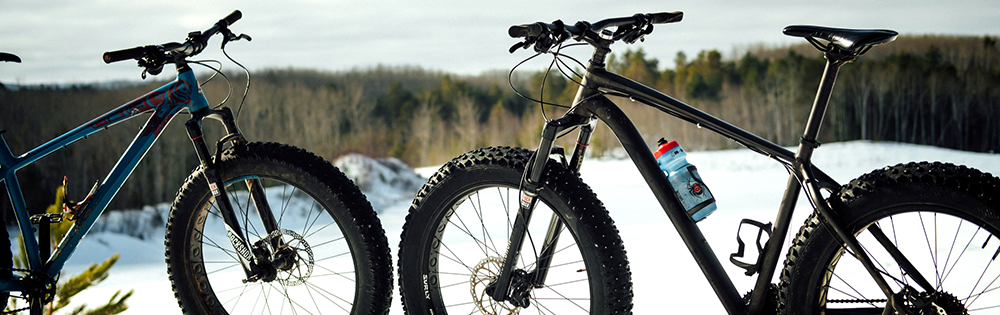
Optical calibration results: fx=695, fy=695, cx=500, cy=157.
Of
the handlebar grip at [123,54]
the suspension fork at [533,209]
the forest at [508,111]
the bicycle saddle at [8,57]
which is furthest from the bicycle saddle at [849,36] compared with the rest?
the forest at [508,111]

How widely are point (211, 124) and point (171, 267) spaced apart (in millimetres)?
3950

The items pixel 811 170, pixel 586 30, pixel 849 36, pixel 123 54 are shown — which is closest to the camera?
pixel 849 36

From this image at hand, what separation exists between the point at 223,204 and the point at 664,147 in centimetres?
130

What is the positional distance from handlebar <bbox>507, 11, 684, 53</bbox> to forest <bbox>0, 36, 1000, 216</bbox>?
3.38m

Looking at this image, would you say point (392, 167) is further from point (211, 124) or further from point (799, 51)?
point (799, 51)

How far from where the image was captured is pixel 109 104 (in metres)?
5.91

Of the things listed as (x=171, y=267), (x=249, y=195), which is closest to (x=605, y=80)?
(x=249, y=195)

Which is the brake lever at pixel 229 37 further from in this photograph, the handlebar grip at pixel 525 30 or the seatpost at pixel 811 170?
the seatpost at pixel 811 170

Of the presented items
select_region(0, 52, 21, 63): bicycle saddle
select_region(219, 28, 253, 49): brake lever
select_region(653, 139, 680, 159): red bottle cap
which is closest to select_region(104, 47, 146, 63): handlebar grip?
select_region(219, 28, 253, 49): brake lever

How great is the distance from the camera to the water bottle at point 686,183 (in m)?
1.75

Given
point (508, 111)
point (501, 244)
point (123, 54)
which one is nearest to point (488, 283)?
point (501, 244)

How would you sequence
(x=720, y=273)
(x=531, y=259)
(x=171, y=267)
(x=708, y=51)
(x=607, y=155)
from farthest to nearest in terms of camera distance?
1. (x=708, y=51)
2. (x=607, y=155)
3. (x=171, y=267)
4. (x=531, y=259)
5. (x=720, y=273)

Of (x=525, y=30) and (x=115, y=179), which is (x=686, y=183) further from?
(x=115, y=179)

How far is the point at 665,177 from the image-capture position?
1772 millimetres
